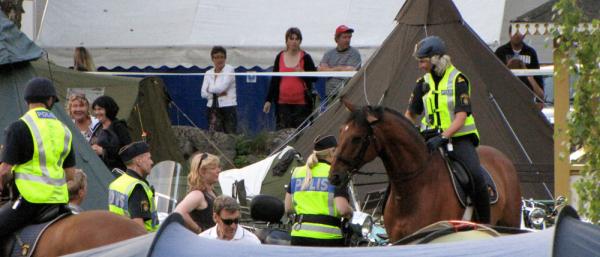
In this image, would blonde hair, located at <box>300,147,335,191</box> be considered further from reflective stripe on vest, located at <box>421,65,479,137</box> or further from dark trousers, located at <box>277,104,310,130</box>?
dark trousers, located at <box>277,104,310,130</box>

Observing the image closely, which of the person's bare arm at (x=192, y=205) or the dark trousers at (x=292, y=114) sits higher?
the dark trousers at (x=292, y=114)

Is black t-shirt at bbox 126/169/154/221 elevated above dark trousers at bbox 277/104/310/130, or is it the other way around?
dark trousers at bbox 277/104/310/130

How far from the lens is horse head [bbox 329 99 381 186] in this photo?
40.3 ft

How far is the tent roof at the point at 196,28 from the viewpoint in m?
23.2

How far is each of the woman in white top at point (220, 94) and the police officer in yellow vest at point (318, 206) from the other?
7.81 metres

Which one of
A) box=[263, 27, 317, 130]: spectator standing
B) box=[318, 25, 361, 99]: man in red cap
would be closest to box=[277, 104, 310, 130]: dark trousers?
box=[263, 27, 317, 130]: spectator standing

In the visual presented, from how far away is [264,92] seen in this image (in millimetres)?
23719

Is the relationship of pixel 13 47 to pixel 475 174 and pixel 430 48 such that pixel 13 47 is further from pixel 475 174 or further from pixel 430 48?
pixel 475 174

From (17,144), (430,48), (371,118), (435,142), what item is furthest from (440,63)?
(17,144)

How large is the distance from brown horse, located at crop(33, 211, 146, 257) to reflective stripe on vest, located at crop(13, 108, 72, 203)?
1.53 ft

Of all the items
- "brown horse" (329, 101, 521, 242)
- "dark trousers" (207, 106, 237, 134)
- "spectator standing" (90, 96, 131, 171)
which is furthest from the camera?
"dark trousers" (207, 106, 237, 134)

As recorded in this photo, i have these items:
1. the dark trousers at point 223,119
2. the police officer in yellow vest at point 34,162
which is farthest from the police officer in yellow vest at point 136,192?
the dark trousers at point 223,119

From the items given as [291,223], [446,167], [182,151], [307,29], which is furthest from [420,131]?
[307,29]

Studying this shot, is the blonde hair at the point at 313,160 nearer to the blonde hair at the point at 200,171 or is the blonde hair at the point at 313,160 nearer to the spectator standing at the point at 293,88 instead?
the blonde hair at the point at 200,171
